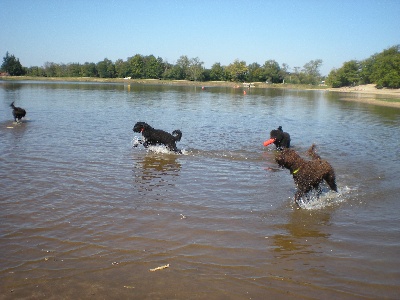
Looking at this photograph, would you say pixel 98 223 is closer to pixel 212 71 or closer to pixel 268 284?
pixel 268 284

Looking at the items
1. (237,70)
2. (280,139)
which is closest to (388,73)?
(237,70)

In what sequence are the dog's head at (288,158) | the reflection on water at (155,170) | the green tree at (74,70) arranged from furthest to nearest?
1. the green tree at (74,70)
2. the reflection on water at (155,170)
3. the dog's head at (288,158)

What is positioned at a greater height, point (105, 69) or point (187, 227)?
point (105, 69)

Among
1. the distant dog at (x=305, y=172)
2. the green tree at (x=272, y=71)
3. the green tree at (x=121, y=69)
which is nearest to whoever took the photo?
the distant dog at (x=305, y=172)

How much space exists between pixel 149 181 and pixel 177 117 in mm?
14271

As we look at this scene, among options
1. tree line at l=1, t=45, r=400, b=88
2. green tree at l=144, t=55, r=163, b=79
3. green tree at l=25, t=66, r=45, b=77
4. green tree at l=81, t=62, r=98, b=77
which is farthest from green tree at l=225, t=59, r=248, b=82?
green tree at l=25, t=66, r=45, b=77

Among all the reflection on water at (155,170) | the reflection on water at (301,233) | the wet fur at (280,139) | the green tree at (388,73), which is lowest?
the reflection on water at (301,233)

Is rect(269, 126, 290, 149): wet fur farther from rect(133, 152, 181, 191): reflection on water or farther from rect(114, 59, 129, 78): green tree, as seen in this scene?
rect(114, 59, 129, 78): green tree

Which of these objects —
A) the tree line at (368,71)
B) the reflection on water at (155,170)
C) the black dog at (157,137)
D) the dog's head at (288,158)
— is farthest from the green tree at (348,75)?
the dog's head at (288,158)

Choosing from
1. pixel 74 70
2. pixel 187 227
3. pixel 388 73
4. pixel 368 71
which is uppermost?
pixel 74 70

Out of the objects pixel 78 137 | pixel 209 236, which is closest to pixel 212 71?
pixel 78 137

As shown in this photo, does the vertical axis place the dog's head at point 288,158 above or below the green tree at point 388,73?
below

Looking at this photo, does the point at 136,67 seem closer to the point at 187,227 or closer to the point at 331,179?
Result: the point at 331,179

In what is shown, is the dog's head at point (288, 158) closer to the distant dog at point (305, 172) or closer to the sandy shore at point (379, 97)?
the distant dog at point (305, 172)
